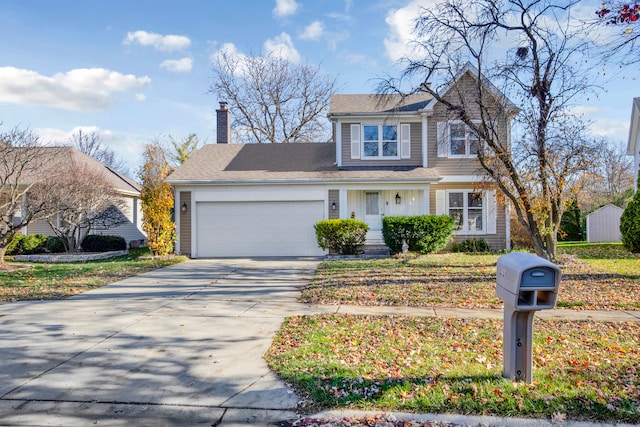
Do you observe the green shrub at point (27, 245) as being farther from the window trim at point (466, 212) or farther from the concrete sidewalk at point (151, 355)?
the window trim at point (466, 212)

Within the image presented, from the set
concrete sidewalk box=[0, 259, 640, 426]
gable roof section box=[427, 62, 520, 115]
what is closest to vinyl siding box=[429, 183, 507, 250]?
gable roof section box=[427, 62, 520, 115]

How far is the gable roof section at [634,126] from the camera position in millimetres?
20016

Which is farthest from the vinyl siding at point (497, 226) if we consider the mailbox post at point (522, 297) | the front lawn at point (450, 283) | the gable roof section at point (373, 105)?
the mailbox post at point (522, 297)

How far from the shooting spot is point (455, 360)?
4551 millimetres

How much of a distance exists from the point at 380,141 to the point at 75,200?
11.3 m

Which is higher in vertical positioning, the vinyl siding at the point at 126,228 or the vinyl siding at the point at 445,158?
the vinyl siding at the point at 445,158

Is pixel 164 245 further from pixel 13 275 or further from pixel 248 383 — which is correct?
pixel 248 383

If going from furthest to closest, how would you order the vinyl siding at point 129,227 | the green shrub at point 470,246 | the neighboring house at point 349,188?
1. the vinyl siding at point 129,227
2. the green shrub at point 470,246
3. the neighboring house at point 349,188

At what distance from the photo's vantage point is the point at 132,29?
12898 millimetres

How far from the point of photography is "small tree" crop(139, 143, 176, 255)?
49.1 ft

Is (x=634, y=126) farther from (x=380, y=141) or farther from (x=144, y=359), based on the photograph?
(x=144, y=359)

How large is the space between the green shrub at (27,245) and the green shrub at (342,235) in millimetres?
10847

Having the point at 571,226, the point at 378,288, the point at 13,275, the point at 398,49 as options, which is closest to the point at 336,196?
the point at 398,49

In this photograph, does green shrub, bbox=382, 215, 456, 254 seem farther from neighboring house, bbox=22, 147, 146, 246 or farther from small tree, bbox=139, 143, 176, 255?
Answer: neighboring house, bbox=22, 147, 146, 246
